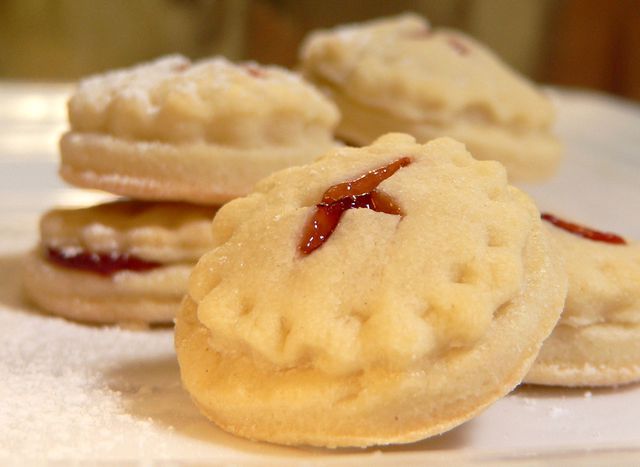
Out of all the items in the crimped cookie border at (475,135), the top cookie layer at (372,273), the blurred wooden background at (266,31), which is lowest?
the blurred wooden background at (266,31)

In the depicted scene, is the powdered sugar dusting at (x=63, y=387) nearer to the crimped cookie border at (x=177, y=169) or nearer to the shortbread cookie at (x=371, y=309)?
the shortbread cookie at (x=371, y=309)

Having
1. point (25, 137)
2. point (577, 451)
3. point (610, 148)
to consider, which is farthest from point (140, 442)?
point (610, 148)

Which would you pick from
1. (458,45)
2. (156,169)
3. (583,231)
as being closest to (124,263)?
(156,169)

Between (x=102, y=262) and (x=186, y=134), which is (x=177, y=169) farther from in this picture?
(x=102, y=262)

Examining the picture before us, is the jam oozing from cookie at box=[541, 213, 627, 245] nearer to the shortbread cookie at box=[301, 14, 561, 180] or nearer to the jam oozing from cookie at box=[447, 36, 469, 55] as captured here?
the shortbread cookie at box=[301, 14, 561, 180]

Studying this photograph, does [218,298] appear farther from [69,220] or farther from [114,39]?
[114,39]

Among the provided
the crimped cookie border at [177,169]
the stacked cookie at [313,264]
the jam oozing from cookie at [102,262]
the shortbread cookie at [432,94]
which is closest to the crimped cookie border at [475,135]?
the shortbread cookie at [432,94]
